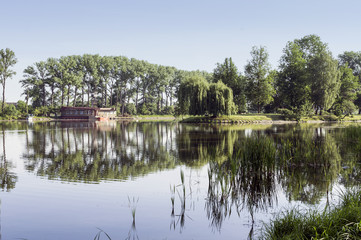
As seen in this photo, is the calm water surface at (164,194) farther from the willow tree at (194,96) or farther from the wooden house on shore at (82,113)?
the wooden house on shore at (82,113)

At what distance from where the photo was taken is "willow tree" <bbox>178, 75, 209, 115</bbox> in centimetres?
5278

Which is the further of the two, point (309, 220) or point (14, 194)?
point (14, 194)

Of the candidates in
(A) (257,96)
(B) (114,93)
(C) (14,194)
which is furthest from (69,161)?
(B) (114,93)

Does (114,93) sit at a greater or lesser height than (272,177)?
greater

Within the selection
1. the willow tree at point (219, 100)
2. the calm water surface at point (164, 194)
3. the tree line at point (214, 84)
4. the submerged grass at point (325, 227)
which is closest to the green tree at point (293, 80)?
the tree line at point (214, 84)

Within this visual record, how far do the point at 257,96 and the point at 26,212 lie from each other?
2447 inches

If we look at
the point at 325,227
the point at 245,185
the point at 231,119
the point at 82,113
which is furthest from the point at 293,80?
the point at 325,227

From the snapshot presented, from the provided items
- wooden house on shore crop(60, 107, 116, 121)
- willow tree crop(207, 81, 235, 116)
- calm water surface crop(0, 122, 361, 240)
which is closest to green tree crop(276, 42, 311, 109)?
willow tree crop(207, 81, 235, 116)

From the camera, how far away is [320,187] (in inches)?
382

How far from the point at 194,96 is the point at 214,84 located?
4439 millimetres

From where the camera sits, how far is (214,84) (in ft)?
178

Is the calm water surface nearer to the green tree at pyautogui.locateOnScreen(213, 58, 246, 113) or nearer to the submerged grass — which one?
the submerged grass

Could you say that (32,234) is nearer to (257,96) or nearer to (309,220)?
(309,220)

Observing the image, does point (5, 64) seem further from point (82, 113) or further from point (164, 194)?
point (164, 194)
